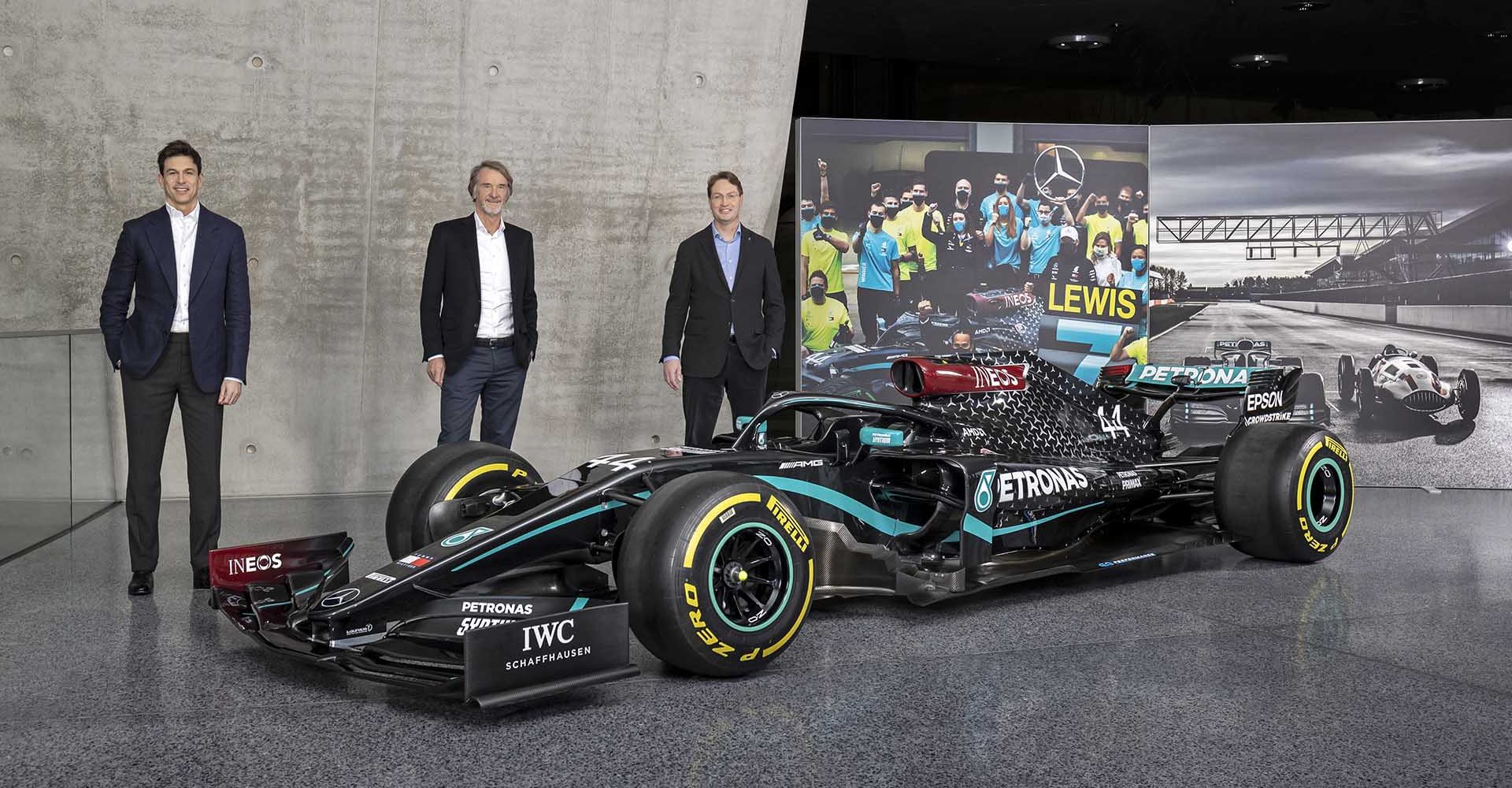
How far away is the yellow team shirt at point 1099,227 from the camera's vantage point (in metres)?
8.09

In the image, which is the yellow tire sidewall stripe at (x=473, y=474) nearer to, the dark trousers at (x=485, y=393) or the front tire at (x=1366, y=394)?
the dark trousers at (x=485, y=393)

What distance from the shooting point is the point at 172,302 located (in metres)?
4.82

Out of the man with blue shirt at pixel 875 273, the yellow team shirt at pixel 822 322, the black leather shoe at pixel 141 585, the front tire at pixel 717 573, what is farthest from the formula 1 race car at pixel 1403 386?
the black leather shoe at pixel 141 585

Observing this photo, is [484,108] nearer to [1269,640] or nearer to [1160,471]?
[1160,471]

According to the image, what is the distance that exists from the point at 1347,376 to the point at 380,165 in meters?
6.17

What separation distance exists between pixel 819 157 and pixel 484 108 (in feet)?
6.85

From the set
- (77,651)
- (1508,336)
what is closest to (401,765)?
(77,651)

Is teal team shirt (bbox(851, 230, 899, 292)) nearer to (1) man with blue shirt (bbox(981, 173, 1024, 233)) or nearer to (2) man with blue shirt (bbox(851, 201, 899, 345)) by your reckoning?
(2) man with blue shirt (bbox(851, 201, 899, 345))

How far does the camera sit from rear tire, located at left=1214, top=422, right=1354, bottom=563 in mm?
5094

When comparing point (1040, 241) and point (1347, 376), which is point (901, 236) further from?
point (1347, 376)

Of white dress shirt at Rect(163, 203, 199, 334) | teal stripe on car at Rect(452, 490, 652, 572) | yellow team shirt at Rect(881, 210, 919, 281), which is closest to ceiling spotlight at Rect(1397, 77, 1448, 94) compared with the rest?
yellow team shirt at Rect(881, 210, 919, 281)

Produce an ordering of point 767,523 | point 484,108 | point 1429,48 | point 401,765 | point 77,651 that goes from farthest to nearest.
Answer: point 1429,48, point 484,108, point 77,651, point 767,523, point 401,765

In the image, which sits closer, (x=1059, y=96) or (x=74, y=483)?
(x=74, y=483)

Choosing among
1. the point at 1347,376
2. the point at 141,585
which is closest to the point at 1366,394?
the point at 1347,376
